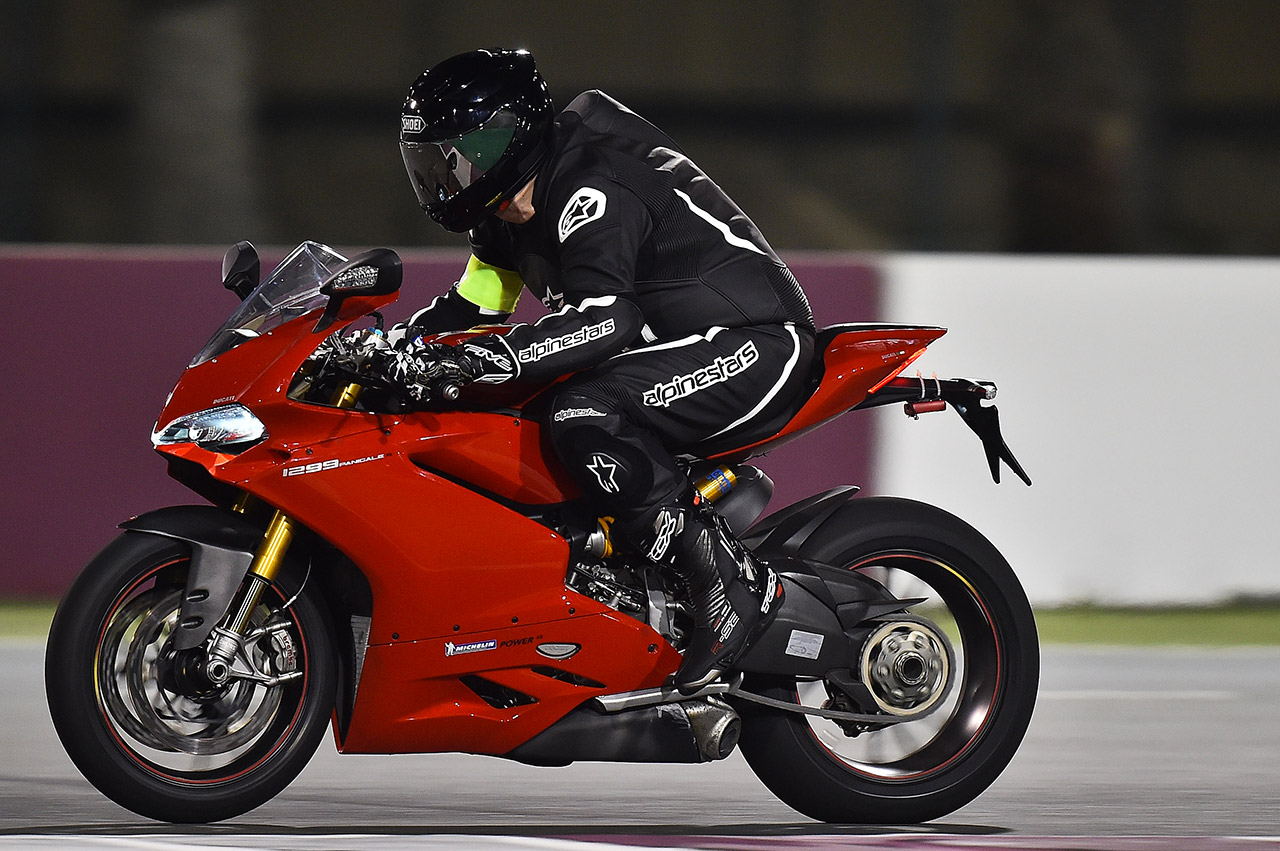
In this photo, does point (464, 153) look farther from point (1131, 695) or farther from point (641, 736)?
point (1131, 695)

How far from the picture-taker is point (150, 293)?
8148 millimetres

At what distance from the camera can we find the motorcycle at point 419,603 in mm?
4695

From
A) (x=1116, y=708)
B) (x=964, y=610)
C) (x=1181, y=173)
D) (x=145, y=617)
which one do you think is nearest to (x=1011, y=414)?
(x=1116, y=708)

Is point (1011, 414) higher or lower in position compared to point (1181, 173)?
lower

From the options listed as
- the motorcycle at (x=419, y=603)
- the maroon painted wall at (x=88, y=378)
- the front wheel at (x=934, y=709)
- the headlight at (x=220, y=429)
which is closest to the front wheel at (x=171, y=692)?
the motorcycle at (x=419, y=603)

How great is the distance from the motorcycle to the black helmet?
0.29 meters

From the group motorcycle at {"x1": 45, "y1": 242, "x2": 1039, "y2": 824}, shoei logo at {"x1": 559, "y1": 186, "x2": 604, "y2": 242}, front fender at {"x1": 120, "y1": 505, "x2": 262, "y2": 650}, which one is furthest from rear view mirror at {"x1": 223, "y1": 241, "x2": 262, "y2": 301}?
shoei logo at {"x1": 559, "y1": 186, "x2": 604, "y2": 242}

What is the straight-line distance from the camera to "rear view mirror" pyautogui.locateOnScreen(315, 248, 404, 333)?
4.64 metres

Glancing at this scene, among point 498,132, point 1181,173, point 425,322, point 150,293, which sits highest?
point 1181,173

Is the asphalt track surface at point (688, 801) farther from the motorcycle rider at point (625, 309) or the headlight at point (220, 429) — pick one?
the headlight at point (220, 429)

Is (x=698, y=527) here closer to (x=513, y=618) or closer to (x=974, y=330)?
(x=513, y=618)

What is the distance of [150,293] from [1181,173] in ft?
41.0

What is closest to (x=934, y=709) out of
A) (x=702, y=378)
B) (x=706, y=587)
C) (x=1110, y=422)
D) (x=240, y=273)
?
(x=706, y=587)

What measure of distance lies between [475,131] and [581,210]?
1.01 ft
